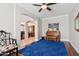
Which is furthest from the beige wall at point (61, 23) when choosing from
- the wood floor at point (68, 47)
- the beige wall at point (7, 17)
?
the beige wall at point (7, 17)

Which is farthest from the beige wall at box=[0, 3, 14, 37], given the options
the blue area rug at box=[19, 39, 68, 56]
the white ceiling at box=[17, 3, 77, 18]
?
the blue area rug at box=[19, 39, 68, 56]

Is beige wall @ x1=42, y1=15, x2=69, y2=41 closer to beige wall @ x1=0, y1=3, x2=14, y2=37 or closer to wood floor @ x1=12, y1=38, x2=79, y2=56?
wood floor @ x1=12, y1=38, x2=79, y2=56

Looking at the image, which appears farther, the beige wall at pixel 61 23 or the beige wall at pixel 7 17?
the beige wall at pixel 61 23

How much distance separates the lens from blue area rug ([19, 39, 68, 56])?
2.31 m

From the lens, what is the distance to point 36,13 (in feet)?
7.77

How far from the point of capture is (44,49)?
2.33 metres

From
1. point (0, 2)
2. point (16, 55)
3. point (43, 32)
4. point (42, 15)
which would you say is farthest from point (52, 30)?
point (0, 2)

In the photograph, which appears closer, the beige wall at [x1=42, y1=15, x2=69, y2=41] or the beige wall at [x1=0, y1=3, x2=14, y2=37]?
the beige wall at [x1=0, y1=3, x2=14, y2=37]

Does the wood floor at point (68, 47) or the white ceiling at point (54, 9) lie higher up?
the white ceiling at point (54, 9)

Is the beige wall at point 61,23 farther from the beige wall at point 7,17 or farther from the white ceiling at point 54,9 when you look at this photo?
the beige wall at point 7,17

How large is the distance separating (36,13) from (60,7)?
21.1 inches

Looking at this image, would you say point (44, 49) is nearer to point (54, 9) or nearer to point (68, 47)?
Result: point (68, 47)

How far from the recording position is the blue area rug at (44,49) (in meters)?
2.31

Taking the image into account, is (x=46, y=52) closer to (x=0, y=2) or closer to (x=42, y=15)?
(x=42, y=15)
